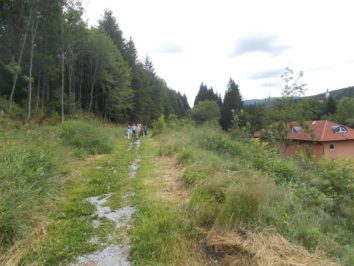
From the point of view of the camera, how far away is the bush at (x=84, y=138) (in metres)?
11.1

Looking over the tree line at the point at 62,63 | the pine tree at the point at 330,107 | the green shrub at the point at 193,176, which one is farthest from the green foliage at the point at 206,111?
Result: the green shrub at the point at 193,176

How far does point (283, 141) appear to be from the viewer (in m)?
20.1

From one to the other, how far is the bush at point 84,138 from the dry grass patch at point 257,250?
8.63m

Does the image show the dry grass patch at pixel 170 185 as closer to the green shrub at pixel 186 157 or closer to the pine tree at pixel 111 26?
the green shrub at pixel 186 157

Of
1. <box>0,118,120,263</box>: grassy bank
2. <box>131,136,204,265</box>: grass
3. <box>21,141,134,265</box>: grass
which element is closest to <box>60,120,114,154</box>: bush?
<box>0,118,120,263</box>: grassy bank

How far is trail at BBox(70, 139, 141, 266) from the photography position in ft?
10.6

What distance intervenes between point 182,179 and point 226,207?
282cm

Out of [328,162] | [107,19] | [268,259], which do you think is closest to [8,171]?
[268,259]

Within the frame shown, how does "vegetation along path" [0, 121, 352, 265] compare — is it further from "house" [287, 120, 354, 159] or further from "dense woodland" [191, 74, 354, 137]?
"house" [287, 120, 354, 159]

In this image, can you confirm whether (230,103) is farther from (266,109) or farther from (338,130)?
(266,109)

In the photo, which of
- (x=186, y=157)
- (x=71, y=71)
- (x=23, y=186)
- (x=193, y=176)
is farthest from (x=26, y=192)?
(x=71, y=71)

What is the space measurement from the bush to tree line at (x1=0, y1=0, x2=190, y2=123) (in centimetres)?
889

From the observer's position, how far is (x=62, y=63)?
21.5 m

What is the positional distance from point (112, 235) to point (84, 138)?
8.30 metres
